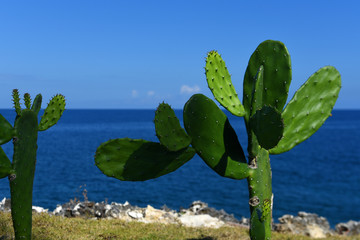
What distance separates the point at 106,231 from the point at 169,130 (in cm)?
280

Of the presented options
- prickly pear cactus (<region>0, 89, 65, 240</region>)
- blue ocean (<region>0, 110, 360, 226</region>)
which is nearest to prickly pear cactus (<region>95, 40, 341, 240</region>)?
prickly pear cactus (<region>0, 89, 65, 240</region>)

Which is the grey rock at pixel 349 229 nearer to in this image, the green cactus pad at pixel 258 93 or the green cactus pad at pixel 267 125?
the green cactus pad at pixel 258 93

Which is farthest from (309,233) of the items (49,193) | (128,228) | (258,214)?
(49,193)

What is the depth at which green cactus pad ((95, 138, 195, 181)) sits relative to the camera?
4680mm

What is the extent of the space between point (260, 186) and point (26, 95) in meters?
2.64

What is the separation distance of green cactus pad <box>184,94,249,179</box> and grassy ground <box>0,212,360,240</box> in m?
2.23

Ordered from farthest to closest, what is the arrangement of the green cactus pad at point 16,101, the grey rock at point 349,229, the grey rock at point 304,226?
1. the grey rock at point 349,229
2. the grey rock at point 304,226
3. the green cactus pad at point 16,101

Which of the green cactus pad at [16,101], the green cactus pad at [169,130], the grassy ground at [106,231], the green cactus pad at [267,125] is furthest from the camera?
the grassy ground at [106,231]

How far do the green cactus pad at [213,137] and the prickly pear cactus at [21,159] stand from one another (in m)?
1.58

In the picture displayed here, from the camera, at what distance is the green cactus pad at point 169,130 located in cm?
421

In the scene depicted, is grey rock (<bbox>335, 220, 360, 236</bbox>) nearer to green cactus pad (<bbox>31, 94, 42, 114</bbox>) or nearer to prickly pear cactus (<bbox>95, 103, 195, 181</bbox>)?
prickly pear cactus (<bbox>95, 103, 195, 181</bbox>)

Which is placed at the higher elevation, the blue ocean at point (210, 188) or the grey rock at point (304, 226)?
the grey rock at point (304, 226)

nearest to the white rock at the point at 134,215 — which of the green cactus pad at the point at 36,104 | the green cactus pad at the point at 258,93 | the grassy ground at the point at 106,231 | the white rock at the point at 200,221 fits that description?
the grassy ground at the point at 106,231

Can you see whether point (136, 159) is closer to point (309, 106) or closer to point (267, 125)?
point (267, 125)
